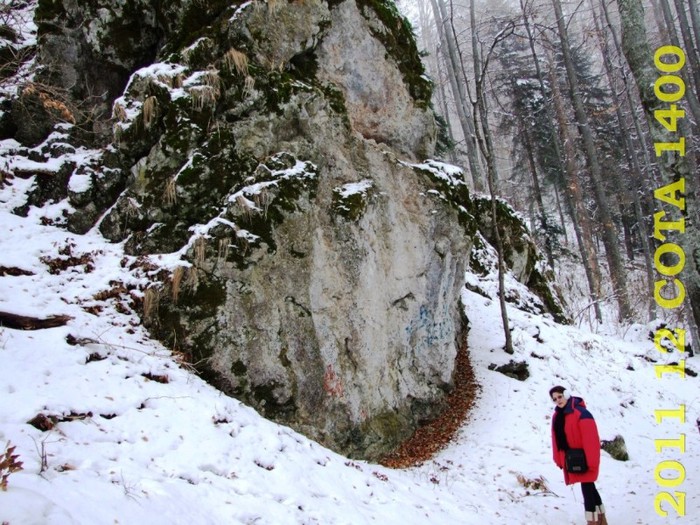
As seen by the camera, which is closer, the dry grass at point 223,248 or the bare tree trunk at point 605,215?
the dry grass at point 223,248

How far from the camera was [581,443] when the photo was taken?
4977 mm

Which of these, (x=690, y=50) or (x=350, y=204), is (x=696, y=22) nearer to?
(x=690, y=50)

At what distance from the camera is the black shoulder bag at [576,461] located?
16.1ft

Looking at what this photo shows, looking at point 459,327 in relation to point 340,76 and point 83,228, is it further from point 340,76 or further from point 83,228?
point 83,228

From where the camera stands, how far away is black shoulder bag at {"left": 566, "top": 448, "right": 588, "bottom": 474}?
193 inches

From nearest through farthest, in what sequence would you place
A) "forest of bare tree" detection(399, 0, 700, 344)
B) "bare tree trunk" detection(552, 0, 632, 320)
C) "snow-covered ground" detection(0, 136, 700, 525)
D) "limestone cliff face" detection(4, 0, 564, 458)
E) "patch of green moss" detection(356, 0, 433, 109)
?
A: "snow-covered ground" detection(0, 136, 700, 525)
"forest of bare tree" detection(399, 0, 700, 344)
"limestone cliff face" detection(4, 0, 564, 458)
"patch of green moss" detection(356, 0, 433, 109)
"bare tree trunk" detection(552, 0, 632, 320)

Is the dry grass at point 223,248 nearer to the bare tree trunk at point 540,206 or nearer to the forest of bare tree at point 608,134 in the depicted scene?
the forest of bare tree at point 608,134

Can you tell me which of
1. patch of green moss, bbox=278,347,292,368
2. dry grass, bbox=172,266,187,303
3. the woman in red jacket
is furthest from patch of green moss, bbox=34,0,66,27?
the woman in red jacket

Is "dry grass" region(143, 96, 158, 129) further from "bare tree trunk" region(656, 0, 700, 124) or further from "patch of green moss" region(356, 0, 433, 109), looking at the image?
"bare tree trunk" region(656, 0, 700, 124)

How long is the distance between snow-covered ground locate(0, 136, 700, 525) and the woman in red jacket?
2.66ft

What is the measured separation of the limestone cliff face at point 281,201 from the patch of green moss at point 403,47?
0.39 feet

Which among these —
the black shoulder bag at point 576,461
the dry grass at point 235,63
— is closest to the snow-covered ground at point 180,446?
the black shoulder bag at point 576,461

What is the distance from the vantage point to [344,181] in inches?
302

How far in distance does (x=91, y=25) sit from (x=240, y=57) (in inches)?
148
